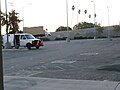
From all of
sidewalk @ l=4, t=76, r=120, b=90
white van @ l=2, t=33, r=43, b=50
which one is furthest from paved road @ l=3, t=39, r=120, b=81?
white van @ l=2, t=33, r=43, b=50

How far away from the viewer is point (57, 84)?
32.7 ft

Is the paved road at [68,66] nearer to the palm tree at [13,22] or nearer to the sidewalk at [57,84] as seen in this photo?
the sidewalk at [57,84]

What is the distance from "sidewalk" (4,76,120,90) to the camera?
30.4ft

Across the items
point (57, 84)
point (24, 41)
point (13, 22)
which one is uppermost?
point (13, 22)

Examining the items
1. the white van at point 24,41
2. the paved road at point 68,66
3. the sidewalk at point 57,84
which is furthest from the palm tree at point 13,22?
the sidewalk at point 57,84

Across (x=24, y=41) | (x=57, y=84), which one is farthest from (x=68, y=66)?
(x=24, y=41)

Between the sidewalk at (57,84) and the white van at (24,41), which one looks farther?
the white van at (24,41)

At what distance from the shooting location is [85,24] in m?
147

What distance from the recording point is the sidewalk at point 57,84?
927cm

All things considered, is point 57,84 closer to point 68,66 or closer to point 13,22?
point 68,66

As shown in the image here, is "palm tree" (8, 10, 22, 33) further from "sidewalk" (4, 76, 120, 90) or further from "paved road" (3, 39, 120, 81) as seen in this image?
"sidewalk" (4, 76, 120, 90)

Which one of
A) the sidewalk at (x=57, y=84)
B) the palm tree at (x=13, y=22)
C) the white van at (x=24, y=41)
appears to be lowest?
the sidewalk at (x=57, y=84)

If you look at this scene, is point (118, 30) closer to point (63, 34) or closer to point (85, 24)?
point (63, 34)

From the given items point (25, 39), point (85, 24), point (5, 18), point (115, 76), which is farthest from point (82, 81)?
point (85, 24)
